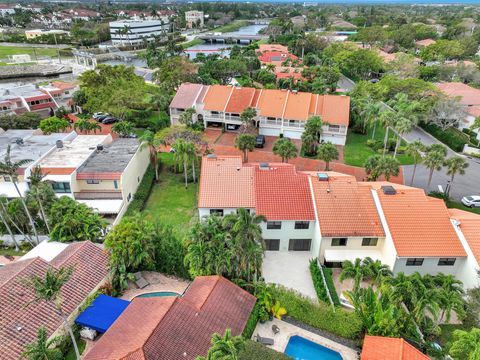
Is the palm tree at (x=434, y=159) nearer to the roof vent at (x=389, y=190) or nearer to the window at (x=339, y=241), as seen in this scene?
the roof vent at (x=389, y=190)

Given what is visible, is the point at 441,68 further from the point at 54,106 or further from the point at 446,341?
the point at 54,106

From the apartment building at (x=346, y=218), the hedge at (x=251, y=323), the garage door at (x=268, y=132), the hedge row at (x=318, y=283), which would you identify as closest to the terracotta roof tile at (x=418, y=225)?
the apartment building at (x=346, y=218)

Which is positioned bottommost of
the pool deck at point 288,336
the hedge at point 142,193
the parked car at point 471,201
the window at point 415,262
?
the pool deck at point 288,336

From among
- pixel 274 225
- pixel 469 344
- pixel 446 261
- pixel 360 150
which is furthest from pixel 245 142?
pixel 469 344

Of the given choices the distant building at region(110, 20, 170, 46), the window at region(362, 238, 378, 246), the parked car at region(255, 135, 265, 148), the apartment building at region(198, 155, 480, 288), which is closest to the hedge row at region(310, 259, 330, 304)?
the apartment building at region(198, 155, 480, 288)

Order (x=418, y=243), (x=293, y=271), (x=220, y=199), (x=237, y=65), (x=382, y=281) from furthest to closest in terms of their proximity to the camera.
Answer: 1. (x=237, y=65)
2. (x=220, y=199)
3. (x=293, y=271)
4. (x=418, y=243)
5. (x=382, y=281)

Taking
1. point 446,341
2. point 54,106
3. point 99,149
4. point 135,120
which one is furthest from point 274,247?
point 54,106

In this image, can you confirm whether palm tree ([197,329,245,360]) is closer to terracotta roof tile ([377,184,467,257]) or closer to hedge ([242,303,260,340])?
hedge ([242,303,260,340])
